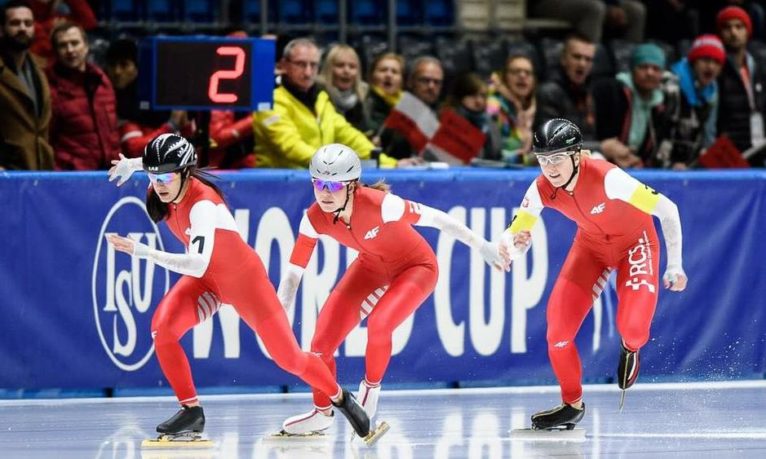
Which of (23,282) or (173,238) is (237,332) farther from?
(23,282)

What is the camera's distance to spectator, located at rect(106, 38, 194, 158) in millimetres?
11039

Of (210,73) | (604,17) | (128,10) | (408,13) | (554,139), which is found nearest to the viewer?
(554,139)

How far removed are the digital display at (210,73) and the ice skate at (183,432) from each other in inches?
105

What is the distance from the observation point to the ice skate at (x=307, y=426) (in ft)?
28.0

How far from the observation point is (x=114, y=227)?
10.2m

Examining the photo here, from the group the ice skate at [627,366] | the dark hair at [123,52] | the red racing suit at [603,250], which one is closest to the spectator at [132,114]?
the dark hair at [123,52]

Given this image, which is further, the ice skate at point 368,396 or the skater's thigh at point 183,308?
the ice skate at point 368,396

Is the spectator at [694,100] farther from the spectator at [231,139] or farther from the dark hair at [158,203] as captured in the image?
the dark hair at [158,203]

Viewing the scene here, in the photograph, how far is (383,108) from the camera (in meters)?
12.1

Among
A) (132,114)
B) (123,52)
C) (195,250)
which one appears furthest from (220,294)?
(123,52)

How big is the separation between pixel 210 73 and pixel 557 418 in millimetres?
3393

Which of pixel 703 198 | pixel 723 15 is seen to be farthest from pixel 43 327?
pixel 723 15

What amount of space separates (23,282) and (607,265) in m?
3.76

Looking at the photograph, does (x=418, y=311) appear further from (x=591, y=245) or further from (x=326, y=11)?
(x=326, y=11)
